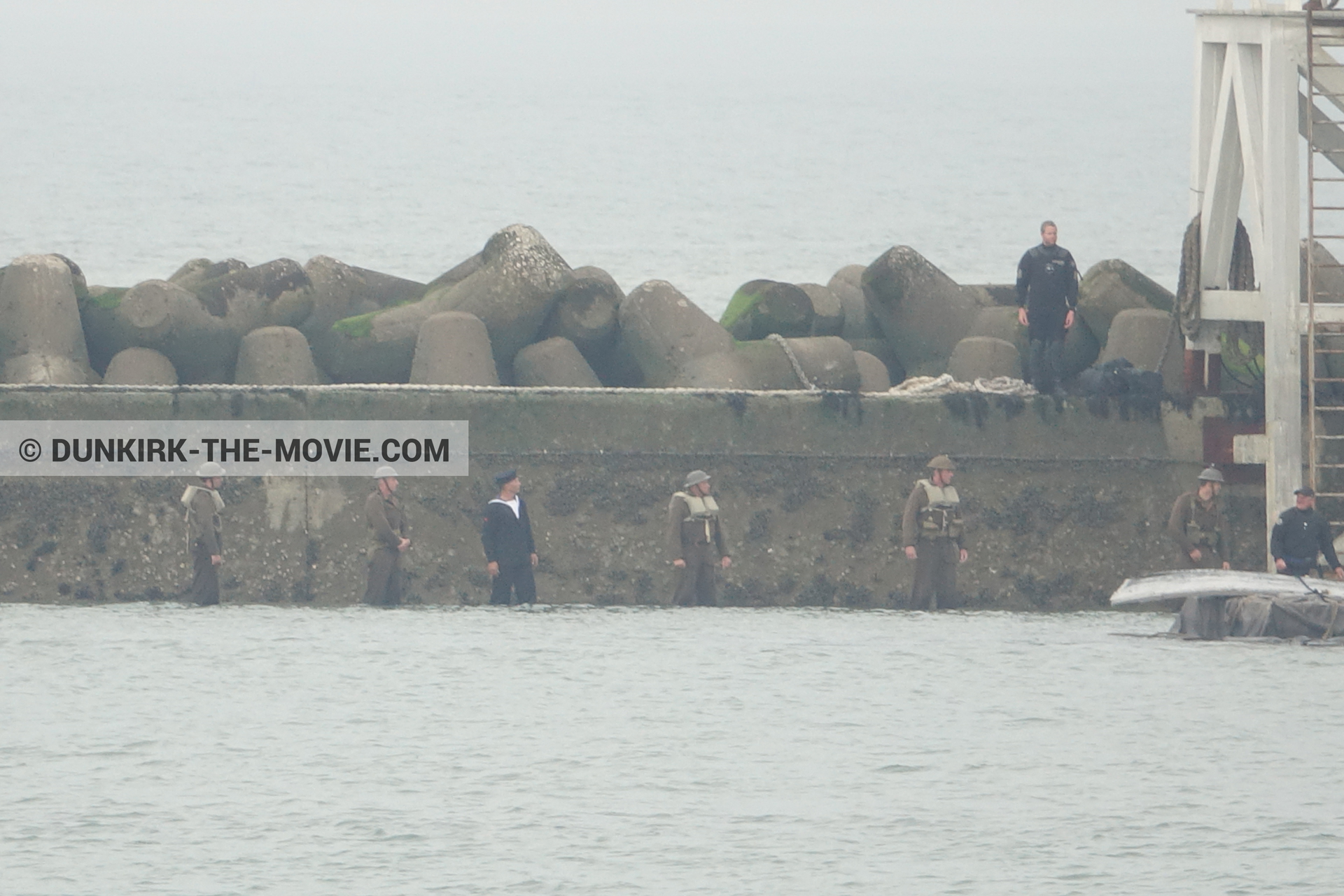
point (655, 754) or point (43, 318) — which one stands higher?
point (43, 318)

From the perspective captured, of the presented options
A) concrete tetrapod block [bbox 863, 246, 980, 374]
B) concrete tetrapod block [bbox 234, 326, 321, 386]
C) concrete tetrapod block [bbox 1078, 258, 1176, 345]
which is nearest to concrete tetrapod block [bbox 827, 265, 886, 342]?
concrete tetrapod block [bbox 863, 246, 980, 374]

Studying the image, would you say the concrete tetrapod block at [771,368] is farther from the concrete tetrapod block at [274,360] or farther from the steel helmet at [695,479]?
the concrete tetrapod block at [274,360]

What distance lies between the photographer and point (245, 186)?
9312cm

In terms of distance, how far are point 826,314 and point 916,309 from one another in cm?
96

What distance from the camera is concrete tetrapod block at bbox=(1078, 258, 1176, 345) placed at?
18844mm

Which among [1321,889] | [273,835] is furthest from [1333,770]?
[273,835]

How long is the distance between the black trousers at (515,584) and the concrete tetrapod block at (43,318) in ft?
12.0

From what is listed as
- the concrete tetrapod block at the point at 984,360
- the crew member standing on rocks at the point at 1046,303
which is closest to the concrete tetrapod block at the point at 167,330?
the concrete tetrapod block at the point at 984,360

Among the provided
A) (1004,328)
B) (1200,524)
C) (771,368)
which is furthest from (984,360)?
(1200,524)

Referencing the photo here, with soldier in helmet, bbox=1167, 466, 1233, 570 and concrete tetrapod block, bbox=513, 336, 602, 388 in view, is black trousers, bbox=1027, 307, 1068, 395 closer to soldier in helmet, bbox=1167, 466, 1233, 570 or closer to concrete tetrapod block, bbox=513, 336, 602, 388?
soldier in helmet, bbox=1167, 466, 1233, 570

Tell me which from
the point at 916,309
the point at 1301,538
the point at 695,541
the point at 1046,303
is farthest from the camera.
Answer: the point at 916,309

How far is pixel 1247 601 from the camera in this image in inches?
654

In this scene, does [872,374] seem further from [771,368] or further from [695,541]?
[695,541]

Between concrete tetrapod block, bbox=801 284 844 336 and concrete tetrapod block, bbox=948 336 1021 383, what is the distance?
1.59 m
